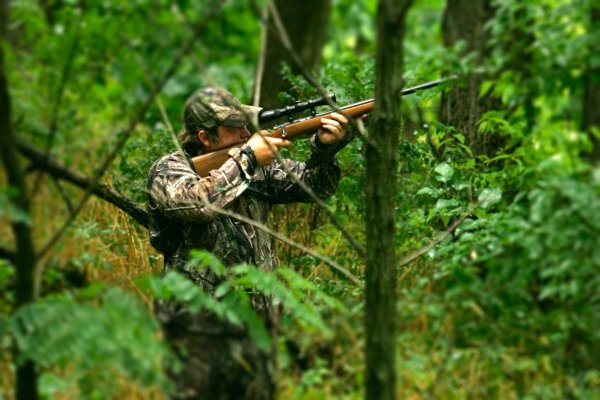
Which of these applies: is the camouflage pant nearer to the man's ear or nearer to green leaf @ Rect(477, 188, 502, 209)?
the man's ear

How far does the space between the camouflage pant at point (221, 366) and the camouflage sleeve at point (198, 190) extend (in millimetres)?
1560

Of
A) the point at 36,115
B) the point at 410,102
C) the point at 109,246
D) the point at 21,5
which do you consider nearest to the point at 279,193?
the point at 410,102

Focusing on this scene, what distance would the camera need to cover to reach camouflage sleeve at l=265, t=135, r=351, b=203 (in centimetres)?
417

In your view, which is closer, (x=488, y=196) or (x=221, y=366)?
(x=488, y=196)

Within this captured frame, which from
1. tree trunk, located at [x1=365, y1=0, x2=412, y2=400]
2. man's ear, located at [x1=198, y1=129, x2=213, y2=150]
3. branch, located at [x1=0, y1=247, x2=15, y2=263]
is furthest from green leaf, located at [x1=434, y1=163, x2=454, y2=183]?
branch, located at [x1=0, y1=247, x2=15, y2=263]

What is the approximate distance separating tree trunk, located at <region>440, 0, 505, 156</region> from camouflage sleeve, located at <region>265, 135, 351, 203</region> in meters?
1.06

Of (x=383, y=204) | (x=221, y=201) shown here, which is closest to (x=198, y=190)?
(x=221, y=201)

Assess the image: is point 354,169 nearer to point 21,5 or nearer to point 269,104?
point 269,104

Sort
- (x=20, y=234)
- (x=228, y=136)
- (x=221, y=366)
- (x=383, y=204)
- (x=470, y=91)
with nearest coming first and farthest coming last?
(x=20, y=234), (x=383, y=204), (x=228, y=136), (x=221, y=366), (x=470, y=91)

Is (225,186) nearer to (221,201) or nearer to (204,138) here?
(221,201)

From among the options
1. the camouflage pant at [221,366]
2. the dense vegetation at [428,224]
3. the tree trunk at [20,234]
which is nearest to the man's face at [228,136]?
the dense vegetation at [428,224]

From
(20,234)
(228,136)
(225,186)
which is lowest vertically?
(20,234)

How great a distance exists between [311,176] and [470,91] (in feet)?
7.81

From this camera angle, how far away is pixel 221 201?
389 cm
